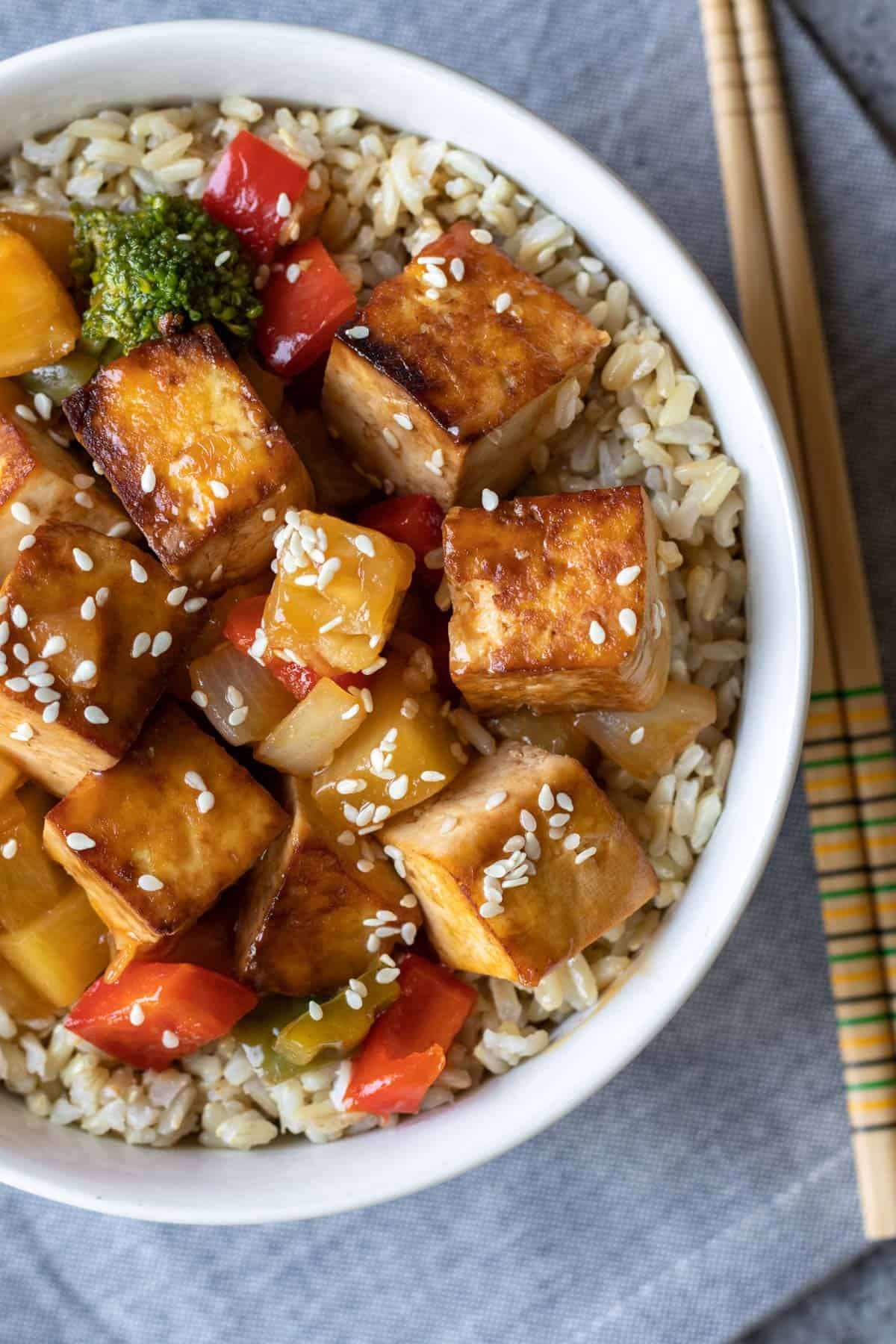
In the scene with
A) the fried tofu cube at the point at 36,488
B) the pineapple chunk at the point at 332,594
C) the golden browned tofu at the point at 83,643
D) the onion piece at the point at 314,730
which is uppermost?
the fried tofu cube at the point at 36,488

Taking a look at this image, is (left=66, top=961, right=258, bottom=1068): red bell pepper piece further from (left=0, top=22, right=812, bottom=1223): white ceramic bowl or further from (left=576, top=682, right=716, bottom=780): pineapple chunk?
(left=576, top=682, right=716, bottom=780): pineapple chunk

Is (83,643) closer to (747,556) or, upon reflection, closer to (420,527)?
(420,527)

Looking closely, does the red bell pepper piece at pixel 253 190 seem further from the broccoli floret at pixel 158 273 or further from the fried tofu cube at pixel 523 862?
the fried tofu cube at pixel 523 862

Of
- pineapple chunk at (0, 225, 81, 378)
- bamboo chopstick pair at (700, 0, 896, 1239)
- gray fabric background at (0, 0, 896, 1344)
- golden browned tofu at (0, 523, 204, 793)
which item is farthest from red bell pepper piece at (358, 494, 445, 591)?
gray fabric background at (0, 0, 896, 1344)

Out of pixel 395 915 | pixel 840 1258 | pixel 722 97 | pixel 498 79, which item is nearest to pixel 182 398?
pixel 395 915

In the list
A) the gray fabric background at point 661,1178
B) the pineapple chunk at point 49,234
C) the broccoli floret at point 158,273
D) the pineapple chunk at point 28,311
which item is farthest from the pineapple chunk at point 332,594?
the gray fabric background at point 661,1178

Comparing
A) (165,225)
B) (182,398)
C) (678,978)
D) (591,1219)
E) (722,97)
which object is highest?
(165,225)

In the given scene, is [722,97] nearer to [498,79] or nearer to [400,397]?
[498,79]

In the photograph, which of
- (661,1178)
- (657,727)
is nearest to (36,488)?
(657,727)
